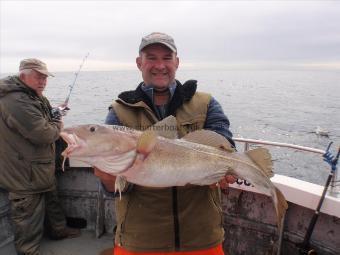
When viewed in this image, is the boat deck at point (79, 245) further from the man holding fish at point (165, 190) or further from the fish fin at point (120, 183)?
the fish fin at point (120, 183)

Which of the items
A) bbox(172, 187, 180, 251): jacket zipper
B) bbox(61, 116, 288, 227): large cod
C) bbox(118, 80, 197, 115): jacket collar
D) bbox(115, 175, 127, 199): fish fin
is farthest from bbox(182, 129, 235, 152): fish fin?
bbox(115, 175, 127, 199): fish fin

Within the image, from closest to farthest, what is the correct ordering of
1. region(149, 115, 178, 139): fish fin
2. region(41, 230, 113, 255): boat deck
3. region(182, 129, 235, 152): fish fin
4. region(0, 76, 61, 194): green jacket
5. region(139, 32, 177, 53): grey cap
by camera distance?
1. region(149, 115, 178, 139): fish fin
2. region(182, 129, 235, 152): fish fin
3. region(139, 32, 177, 53): grey cap
4. region(0, 76, 61, 194): green jacket
5. region(41, 230, 113, 255): boat deck

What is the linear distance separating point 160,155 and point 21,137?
3.26 m

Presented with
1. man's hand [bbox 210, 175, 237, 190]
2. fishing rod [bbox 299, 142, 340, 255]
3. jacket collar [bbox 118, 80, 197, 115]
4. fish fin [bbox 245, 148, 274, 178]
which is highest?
jacket collar [bbox 118, 80, 197, 115]

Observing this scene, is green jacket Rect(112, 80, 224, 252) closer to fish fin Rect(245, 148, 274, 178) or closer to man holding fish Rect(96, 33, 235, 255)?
man holding fish Rect(96, 33, 235, 255)

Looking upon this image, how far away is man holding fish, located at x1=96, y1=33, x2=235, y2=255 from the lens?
3.19 m

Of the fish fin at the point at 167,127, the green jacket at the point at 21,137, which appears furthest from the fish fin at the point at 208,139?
the green jacket at the point at 21,137

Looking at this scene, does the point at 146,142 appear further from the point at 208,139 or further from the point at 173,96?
the point at 173,96

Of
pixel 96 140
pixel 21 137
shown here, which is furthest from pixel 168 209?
pixel 21 137

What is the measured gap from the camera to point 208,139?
3170mm

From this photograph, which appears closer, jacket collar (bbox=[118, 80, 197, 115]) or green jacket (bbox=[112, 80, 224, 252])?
green jacket (bbox=[112, 80, 224, 252])

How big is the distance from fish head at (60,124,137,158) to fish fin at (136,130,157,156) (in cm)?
6

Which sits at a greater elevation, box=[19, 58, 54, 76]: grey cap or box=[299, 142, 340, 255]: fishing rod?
box=[19, 58, 54, 76]: grey cap

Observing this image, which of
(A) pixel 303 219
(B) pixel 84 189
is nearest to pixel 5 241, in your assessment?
(B) pixel 84 189
